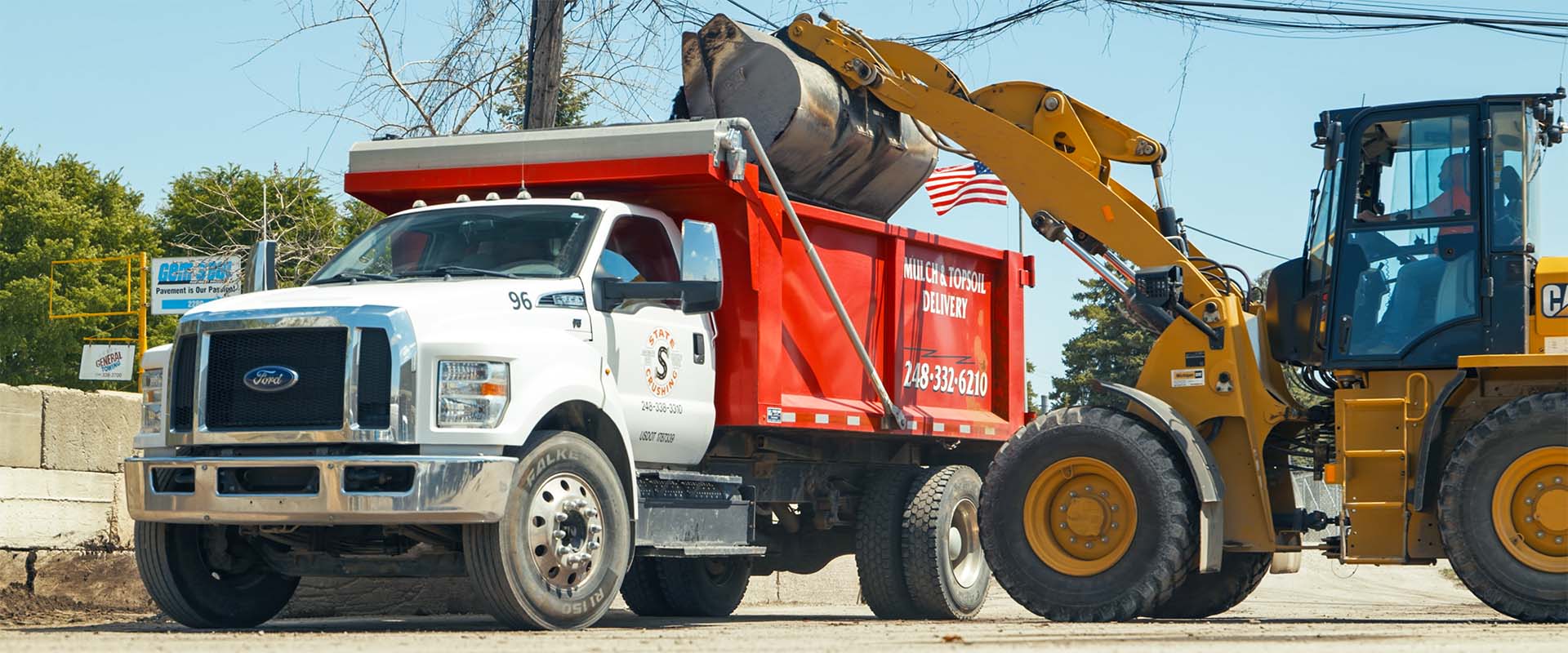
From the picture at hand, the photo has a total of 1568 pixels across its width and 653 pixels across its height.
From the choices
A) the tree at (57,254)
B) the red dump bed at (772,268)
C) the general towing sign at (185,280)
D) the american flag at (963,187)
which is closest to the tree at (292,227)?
the general towing sign at (185,280)

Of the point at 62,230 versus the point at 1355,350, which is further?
the point at 62,230

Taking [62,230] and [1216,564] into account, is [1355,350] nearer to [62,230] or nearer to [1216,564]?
[1216,564]

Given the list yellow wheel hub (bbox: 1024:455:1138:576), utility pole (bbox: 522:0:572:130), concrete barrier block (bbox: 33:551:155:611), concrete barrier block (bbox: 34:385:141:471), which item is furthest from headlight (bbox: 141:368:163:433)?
utility pole (bbox: 522:0:572:130)

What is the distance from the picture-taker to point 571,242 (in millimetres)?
10273

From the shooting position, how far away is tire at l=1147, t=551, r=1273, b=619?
12.3 metres

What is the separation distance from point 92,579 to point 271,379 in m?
4.48

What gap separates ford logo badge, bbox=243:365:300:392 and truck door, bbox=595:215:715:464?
1670 mm

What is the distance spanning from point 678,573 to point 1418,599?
1257 centimetres

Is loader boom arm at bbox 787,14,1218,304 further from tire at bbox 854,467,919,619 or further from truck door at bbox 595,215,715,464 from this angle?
truck door at bbox 595,215,715,464

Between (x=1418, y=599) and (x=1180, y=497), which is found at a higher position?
(x=1180, y=497)

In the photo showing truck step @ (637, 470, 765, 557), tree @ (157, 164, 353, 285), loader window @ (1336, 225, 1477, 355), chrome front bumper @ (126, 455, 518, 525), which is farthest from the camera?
tree @ (157, 164, 353, 285)

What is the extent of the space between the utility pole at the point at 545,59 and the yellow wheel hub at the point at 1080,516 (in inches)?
245

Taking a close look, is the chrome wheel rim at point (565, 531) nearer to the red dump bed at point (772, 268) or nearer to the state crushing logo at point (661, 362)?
the state crushing logo at point (661, 362)

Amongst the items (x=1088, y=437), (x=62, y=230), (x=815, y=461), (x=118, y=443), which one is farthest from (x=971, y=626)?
(x=62, y=230)
